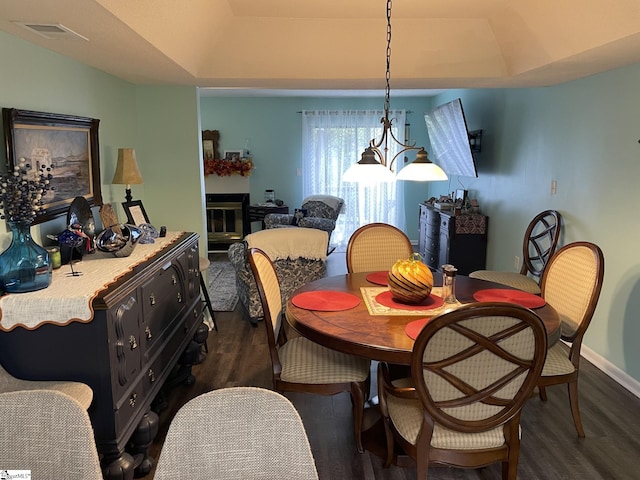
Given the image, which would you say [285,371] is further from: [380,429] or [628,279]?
[628,279]

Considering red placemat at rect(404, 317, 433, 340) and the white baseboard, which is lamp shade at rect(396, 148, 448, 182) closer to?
red placemat at rect(404, 317, 433, 340)

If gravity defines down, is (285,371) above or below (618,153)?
below

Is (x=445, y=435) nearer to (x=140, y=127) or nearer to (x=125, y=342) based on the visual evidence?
(x=125, y=342)

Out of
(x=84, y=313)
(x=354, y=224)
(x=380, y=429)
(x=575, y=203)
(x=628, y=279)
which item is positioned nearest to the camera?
(x=84, y=313)

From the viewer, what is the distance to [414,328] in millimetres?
2092

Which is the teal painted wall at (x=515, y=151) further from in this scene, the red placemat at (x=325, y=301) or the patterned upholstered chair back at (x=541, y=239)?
the red placemat at (x=325, y=301)

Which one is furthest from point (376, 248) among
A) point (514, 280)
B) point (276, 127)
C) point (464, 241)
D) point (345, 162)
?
point (276, 127)

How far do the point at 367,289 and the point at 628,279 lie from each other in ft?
5.75

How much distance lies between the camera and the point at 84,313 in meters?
1.89

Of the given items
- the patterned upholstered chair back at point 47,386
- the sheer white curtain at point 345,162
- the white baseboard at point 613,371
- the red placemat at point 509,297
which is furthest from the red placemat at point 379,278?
the sheer white curtain at point 345,162

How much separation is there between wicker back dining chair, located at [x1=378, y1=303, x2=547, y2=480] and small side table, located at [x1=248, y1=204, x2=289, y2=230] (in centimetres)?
552

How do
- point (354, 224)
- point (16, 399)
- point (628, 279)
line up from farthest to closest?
point (354, 224) → point (628, 279) → point (16, 399)

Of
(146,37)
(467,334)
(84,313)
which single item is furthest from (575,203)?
(84,313)

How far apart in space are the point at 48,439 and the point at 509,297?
82.2 inches
